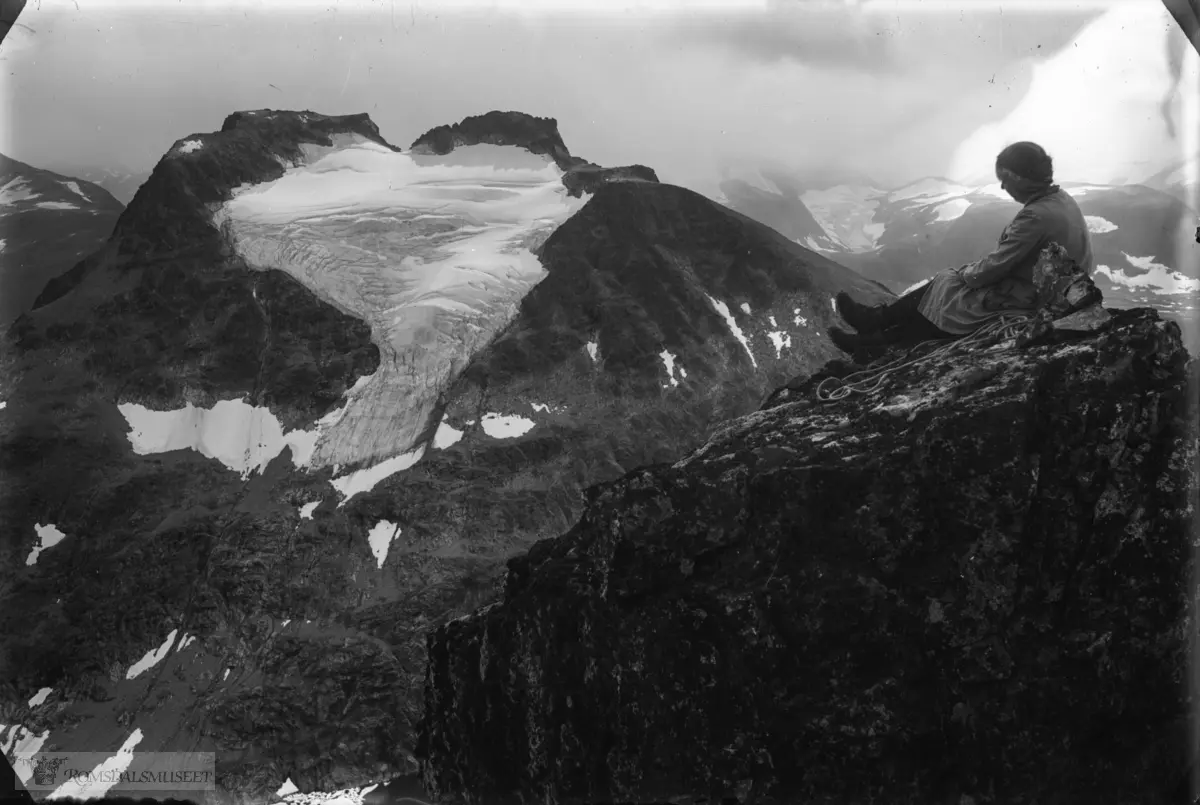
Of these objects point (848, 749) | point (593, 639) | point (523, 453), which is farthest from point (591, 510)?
point (523, 453)

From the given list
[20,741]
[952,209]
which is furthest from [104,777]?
[952,209]

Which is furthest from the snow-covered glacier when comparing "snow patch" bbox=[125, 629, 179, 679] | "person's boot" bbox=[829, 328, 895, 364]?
"person's boot" bbox=[829, 328, 895, 364]

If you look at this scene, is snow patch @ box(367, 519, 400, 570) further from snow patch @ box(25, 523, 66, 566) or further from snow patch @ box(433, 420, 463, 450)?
snow patch @ box(25, 523, 66, 566)

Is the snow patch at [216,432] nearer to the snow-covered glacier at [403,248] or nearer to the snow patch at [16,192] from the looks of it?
the snow-covered glacier at [403,248]

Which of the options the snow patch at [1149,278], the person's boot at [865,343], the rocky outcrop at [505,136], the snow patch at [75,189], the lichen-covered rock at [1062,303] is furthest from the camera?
the rocky outcrop at [505,136]

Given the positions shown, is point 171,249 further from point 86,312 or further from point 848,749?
point 848,749

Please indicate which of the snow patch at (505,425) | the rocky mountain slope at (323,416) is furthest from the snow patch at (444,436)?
the snow patch at (505,425)
